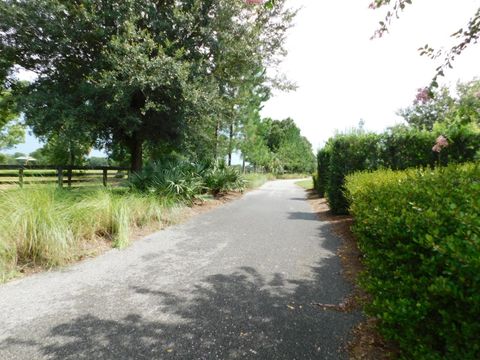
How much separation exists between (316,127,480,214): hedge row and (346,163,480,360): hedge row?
6.49m

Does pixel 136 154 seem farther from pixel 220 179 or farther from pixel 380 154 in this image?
pixel 380 154

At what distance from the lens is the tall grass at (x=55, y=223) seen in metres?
4.05

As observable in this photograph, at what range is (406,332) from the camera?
160cm

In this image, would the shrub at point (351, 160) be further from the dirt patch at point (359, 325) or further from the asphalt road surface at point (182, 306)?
the asphalt road surface at point (182, 306)

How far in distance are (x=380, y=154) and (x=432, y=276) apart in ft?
28.4

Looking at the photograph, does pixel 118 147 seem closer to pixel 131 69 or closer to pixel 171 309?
pixel 131 69

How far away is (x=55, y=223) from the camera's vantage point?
14.4 feet

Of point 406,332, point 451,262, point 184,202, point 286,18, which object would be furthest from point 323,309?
point 286,18

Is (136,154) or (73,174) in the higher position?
(136,154)

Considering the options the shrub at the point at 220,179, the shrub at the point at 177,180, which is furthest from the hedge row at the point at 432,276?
the shrub at the point at 220,179

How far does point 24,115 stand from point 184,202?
20.8ft

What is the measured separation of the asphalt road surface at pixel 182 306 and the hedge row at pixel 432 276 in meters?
1.02

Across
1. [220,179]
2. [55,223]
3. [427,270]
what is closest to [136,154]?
[220,179]

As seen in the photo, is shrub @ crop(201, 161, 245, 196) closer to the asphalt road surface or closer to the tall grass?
the tall grass
